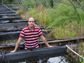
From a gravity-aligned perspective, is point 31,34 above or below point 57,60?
above

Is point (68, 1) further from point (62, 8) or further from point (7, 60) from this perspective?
point (7, 60)

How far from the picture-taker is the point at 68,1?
6.85m

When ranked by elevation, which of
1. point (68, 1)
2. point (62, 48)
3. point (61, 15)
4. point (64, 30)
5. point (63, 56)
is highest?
point (68, 1)

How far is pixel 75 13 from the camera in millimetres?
6473

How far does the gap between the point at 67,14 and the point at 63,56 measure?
2.75 m

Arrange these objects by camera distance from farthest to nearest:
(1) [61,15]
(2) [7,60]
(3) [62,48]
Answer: (1) [61,15] → (3) [62,48] → (2) [7,60]

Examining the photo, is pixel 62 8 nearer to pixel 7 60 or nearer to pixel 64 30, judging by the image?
pixel 64 30

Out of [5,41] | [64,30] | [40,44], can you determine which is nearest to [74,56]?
[40,44]

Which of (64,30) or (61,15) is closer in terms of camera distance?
(64,30)

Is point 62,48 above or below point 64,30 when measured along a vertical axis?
below

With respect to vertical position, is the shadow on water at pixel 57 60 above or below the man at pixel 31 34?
below

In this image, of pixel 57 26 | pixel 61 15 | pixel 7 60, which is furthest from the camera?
pixel 61 15

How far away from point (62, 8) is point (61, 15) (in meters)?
0.37

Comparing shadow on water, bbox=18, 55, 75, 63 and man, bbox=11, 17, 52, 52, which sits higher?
man, bbox=11, 17, 52, 52
